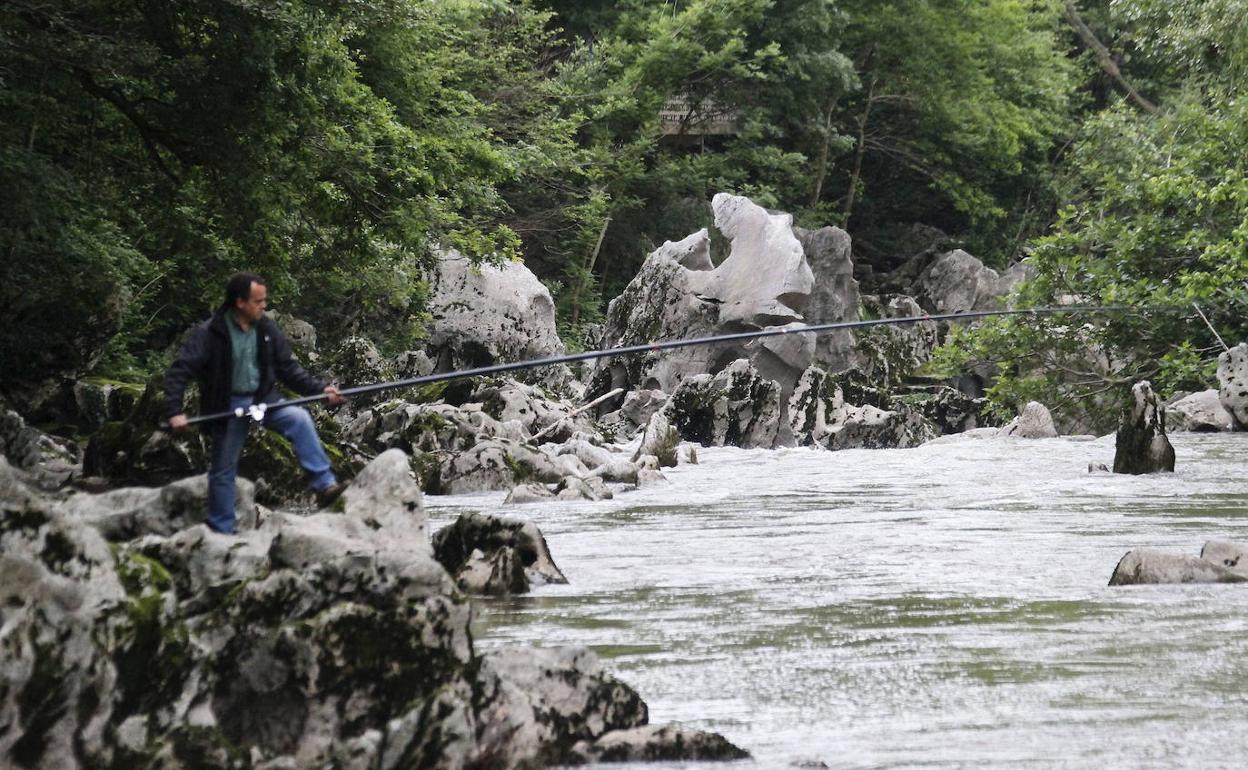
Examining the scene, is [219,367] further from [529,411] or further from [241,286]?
[529,411]

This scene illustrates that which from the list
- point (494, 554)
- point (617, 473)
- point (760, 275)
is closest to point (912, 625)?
point (494, 554)

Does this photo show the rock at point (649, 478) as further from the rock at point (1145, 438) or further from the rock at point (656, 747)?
the rock at point (656, 747)

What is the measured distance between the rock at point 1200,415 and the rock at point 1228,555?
14871 millimetres

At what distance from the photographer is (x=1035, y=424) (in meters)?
24.4

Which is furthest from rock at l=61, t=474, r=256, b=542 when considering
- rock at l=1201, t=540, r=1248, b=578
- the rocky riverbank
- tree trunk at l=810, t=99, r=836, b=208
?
tree trunk at l=810, t=99, r=836, b=208

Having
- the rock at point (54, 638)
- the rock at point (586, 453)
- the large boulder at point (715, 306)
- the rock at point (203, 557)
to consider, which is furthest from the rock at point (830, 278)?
the rock at point (54, 638)

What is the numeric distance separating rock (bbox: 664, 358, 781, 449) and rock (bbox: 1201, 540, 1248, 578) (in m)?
16.7

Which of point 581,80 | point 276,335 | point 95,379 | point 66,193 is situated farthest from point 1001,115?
point 276,335

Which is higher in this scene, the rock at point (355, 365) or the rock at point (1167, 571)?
the rock at point (355, 365)

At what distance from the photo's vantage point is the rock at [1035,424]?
24.4m

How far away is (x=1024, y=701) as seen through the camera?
5941 millimetres

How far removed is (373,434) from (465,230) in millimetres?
3050

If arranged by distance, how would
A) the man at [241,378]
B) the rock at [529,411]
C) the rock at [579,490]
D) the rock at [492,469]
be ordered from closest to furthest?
the man at [241,378]
the rock at [579,490]
the rock at [492,469]
the rock at [529,411]

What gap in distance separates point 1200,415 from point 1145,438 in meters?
7.25
